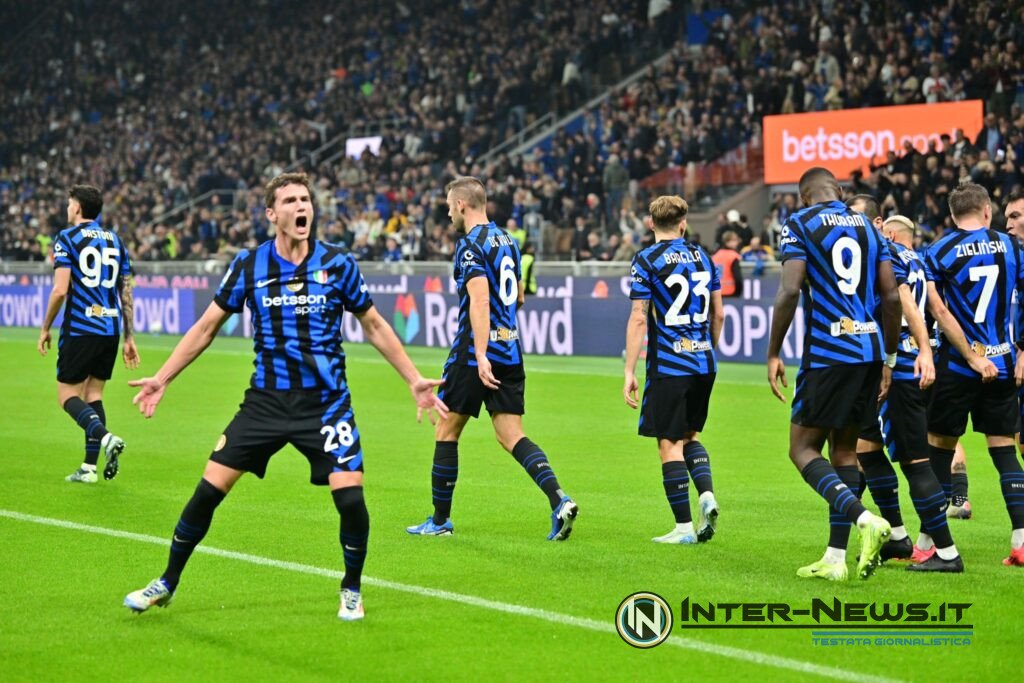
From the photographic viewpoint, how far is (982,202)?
7742 millimetres

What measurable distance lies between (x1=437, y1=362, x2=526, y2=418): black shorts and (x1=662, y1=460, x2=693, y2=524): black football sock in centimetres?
96

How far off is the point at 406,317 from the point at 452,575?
18346mm

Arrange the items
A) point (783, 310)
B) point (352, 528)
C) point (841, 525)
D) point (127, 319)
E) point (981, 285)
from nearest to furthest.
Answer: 1. point (352, 528)
2. point (783, 310)
3. point (841, 525)
4. point (981, 285)
5. point (127, 319)

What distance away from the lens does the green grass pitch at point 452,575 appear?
5660 millimetres

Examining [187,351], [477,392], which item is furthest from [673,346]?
[187,351]

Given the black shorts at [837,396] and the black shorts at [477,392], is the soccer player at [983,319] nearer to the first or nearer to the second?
the black shorts at [837,396]

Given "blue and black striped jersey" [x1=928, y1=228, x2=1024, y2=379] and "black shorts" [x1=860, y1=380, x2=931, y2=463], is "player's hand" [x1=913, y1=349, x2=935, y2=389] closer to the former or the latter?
"black shorts" [x1=860, y1=380, x2=931, y2=463]

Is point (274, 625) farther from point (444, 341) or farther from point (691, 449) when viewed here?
point (444, 341)

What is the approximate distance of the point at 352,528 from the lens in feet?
20.6

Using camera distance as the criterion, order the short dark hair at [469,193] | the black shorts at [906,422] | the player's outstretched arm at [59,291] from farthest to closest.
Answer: the player's outstretched arm at [59,291] < the short dark hair at [469,193] < the black shorts at [906,422]

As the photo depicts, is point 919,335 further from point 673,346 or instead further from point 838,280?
point 673,346

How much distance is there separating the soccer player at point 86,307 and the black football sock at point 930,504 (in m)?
6.12

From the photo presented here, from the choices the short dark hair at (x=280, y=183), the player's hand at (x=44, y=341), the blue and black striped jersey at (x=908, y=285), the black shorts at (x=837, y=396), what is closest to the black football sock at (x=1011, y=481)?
the blue and black striped jersey at (x=908, y=285)

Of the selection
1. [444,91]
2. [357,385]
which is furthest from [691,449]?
[444,91]
